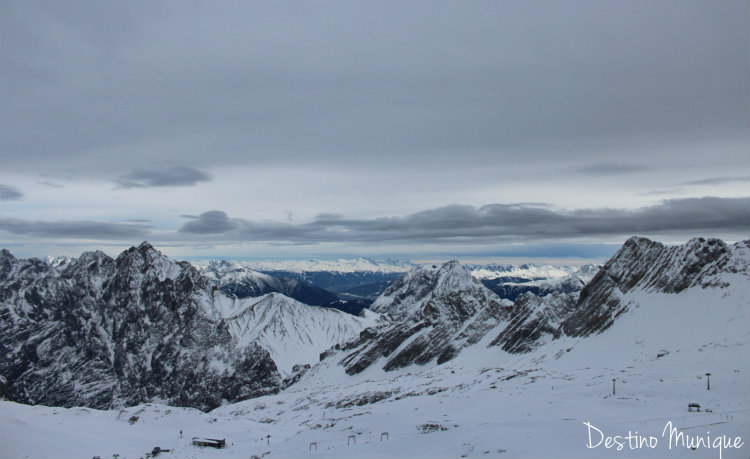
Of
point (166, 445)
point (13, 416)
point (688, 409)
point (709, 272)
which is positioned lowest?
point (166, 445)

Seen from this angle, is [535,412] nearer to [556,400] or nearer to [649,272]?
[556,400]

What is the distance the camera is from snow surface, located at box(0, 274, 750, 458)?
165ft

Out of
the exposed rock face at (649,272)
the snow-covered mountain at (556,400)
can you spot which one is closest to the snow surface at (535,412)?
the snow-covered mountain at (556,400)

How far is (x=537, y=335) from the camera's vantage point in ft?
528

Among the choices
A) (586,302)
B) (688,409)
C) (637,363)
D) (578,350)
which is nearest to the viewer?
(688,409)

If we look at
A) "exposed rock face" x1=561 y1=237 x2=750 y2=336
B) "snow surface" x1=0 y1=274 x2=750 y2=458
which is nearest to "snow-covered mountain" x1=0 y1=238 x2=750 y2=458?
"snow surface" x1=0 y1=274 x2=750 y2=458

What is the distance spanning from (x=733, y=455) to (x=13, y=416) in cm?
9696

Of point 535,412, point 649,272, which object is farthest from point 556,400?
point 649,272

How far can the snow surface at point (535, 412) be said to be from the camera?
50.2 metres

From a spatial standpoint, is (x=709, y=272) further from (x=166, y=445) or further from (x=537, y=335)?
(x=166, y=445)

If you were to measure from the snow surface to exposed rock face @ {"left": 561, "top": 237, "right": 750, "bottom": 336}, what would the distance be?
13.0 feet

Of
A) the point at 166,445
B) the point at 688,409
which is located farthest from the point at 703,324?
the point at 166,445

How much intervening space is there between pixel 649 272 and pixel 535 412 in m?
109

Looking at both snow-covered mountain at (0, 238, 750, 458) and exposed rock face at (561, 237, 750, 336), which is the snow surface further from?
exposed rock face at (561, 237, 750, 336)
